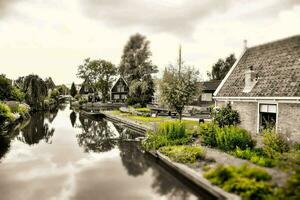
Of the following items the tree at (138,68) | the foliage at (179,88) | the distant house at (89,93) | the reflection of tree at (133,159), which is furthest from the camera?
the distant house at (89,93)

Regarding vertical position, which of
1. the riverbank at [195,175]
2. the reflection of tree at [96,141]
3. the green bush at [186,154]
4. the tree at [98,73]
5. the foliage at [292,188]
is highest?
the tree at [98,73]

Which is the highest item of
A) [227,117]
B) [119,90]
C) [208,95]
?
[119,90]

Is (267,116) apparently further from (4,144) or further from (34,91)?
(34,91)

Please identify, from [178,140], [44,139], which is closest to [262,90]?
[178,140]

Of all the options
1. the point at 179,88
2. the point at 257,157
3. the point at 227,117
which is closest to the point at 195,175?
the point at 257,157

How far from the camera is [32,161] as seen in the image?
1433 cm

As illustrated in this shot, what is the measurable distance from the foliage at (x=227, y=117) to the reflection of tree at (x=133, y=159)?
6.20 meters

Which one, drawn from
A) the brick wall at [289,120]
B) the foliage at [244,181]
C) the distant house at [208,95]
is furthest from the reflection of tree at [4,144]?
the distant house at [208,95]

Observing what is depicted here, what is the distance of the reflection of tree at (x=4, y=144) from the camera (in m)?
16.2

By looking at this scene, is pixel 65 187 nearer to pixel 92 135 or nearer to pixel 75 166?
pixel 75 166

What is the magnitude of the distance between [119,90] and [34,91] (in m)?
32.7

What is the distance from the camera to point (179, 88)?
22.0 metres

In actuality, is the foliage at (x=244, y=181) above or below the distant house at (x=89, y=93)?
below

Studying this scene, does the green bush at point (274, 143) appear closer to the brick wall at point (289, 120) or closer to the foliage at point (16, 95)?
the brick wall at point (289, 120)
